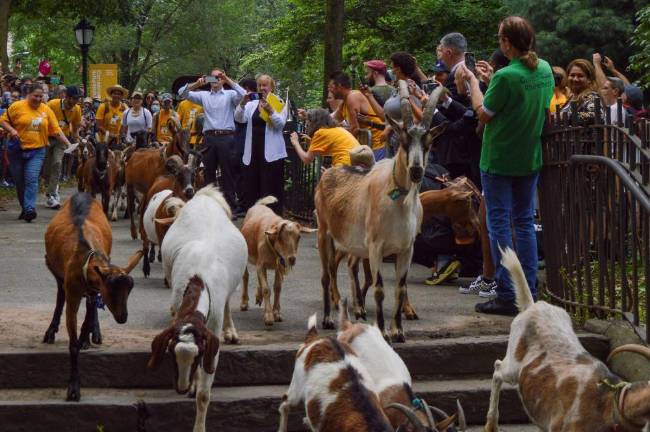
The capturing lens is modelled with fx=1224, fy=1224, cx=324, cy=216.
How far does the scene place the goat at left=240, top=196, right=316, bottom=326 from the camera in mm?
10789

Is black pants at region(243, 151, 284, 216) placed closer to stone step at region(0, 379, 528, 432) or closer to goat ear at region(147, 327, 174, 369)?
stone step at region(0, 379, 528, 432)

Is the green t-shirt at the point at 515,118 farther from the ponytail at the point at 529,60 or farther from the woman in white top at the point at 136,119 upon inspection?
the woman in white top at the point at 136,119

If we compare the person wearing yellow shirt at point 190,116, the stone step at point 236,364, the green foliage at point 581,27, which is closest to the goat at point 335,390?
the stone step at point 236,364

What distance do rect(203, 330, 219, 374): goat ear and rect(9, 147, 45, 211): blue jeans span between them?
12.2m

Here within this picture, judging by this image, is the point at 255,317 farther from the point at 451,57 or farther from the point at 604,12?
the point at 604,12

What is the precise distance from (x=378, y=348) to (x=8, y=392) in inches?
117

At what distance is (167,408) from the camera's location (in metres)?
8.71

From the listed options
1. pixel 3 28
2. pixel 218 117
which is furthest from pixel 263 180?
pixel 3 28

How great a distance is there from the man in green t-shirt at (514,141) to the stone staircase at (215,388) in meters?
1.12

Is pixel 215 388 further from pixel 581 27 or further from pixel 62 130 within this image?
pixel 581 27

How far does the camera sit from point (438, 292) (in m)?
12.3

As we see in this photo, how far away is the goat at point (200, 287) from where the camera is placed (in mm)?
7742

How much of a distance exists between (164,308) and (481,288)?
122 inches

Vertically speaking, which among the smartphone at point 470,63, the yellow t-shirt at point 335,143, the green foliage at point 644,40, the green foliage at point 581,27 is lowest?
the yellow t-shirt at point 335,143
